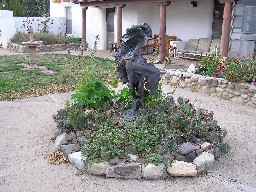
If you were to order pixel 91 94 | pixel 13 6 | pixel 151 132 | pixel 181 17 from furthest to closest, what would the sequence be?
1. pixel 13 6
2. pixel 181 17
3. pixel 91 94
4. pixel 151 132

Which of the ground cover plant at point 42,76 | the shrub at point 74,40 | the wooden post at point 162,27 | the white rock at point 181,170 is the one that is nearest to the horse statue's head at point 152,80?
the white rock at point 181,170

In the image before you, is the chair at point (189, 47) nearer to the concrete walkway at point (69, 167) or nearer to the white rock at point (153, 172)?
the concrete walkway at point (69, 167)

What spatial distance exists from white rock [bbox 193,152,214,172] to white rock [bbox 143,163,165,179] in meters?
0.53

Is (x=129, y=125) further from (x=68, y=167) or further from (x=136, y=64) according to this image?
(x=68, y=167)

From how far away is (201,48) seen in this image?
13070mm

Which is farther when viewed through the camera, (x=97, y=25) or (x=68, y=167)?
(x=97, y=25)

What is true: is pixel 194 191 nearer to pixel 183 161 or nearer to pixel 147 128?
pixel 183 161

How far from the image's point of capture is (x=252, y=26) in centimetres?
1154

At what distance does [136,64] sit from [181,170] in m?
1.84

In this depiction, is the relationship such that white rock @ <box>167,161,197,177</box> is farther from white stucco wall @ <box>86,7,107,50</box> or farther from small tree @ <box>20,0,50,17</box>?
small tree @ <box>20,0,50,17</box>

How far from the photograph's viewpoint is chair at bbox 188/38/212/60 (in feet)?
41.6

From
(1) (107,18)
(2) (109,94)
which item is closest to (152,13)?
(1) (107,18)

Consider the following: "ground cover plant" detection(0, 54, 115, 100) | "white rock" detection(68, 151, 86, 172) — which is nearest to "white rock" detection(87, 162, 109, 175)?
"white rock" detection(68, 151, 86, 172)

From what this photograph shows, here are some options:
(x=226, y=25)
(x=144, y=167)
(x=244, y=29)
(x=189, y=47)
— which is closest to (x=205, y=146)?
(x=144, y=167)
